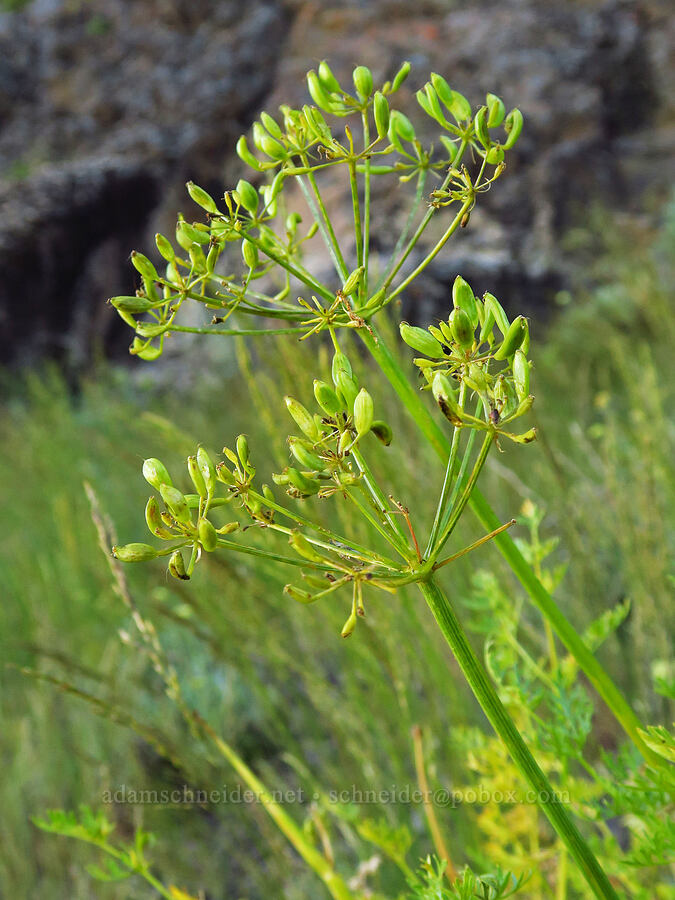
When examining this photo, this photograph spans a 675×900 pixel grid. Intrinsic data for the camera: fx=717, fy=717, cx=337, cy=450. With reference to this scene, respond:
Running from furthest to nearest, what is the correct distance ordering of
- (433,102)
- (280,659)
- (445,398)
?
A: (280,659)
(433,102)
(445,398)

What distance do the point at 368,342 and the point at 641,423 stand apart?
2.24 feet

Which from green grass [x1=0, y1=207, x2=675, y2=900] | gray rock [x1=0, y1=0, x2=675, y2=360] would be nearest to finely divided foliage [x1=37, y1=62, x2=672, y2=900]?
green grass [x1=0, y1=207, x2=675, y2=900]

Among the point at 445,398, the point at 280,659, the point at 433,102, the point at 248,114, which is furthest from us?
the point at 248,114

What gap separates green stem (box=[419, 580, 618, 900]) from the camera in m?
0.32

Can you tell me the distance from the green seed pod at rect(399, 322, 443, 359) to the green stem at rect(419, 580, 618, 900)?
0.11m

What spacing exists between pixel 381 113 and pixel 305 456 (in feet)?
0.75

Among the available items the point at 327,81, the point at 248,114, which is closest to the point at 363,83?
the point at 327,81

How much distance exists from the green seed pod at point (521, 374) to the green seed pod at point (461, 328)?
2 centimetres

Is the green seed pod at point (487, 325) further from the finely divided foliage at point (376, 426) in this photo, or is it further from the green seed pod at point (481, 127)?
the green seed pod at point (481, 127)

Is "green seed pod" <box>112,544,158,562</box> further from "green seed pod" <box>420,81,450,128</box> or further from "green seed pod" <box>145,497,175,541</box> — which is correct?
"green seed pod" <box>420,81,450,128</box>

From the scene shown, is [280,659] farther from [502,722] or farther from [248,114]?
[248,114]

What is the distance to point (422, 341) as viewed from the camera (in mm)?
334

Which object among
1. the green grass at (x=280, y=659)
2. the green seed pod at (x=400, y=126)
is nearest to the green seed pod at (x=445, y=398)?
the green seed pod at (x=400, y=126)

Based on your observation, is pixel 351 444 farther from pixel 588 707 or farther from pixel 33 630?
pixel 33 630
